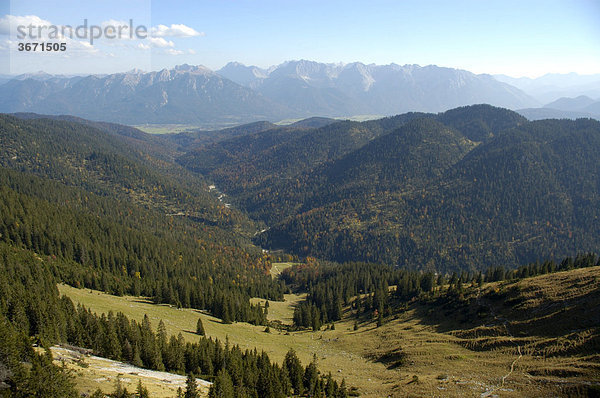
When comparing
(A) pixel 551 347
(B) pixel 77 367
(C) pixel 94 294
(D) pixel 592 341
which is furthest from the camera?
(C) pixel 94 294

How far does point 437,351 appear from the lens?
77.5 metres

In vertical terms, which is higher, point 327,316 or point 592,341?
point 592,341

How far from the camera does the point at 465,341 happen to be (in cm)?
8038

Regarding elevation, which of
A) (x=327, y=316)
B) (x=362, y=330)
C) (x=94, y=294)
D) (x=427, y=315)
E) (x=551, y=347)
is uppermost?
(x=551, y=347)

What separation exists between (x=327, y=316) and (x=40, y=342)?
365 feet

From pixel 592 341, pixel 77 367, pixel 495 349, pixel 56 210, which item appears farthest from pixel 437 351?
pixel 56 210

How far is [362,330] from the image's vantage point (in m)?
116

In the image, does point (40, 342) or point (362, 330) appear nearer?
point (40, 342)

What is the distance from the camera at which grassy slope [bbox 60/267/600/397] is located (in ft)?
177

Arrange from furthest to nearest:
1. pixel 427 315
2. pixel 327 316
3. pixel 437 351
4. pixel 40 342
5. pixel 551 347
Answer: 1. pixel 327 316
2. pixel 427 315
3. pixel 437 351
4. pixel 551 347
5. pixel 40 342

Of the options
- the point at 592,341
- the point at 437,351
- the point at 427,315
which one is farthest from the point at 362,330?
the point at 592,341

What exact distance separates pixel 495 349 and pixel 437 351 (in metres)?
12.0

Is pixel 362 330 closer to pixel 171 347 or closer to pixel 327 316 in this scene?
pixel 327 316

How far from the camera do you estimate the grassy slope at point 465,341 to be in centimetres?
5403
